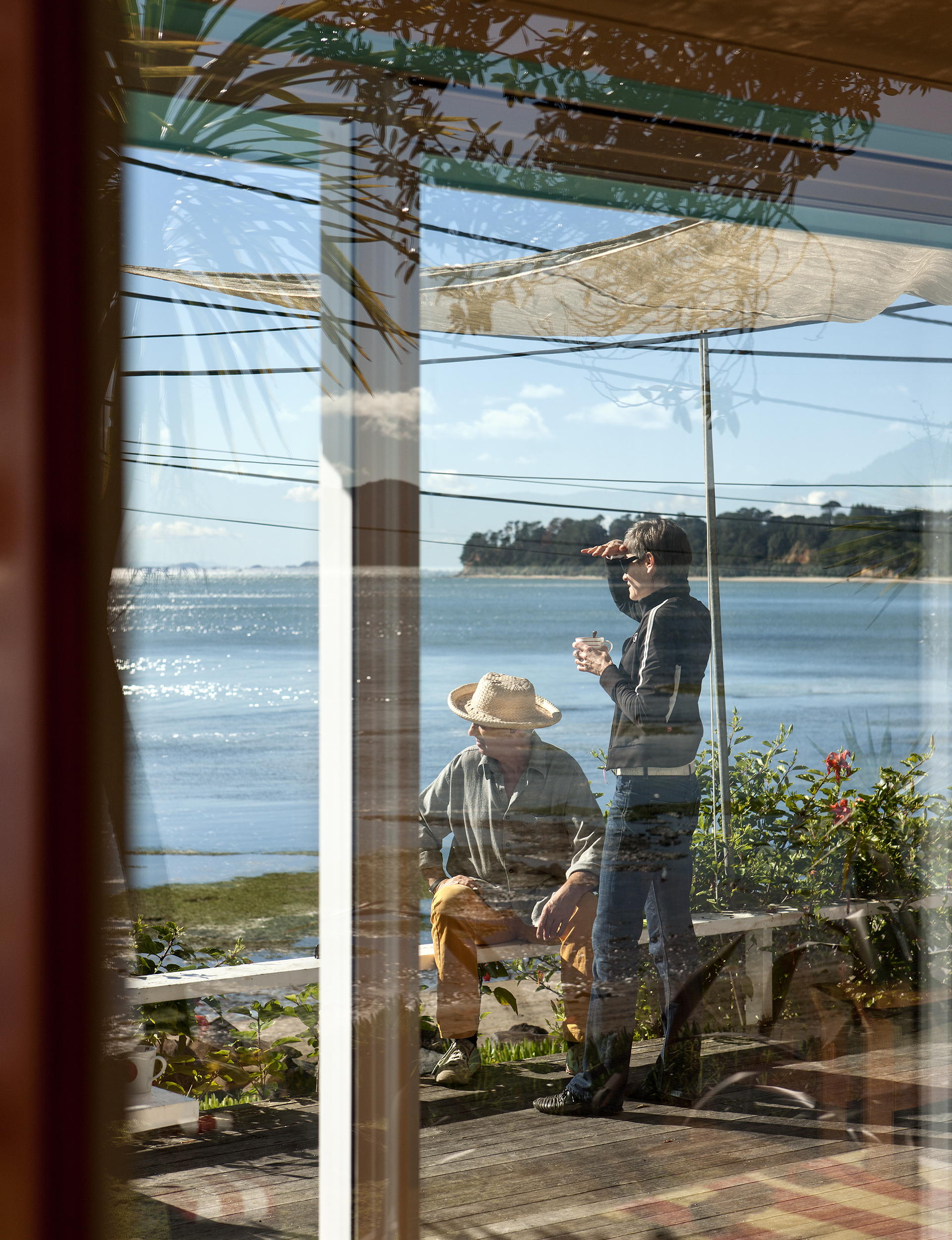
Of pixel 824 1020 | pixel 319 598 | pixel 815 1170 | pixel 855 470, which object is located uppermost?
pixel 855 470

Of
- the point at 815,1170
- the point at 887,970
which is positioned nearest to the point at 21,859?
the point at 815,1170

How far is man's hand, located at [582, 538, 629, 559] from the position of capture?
42.3 inches

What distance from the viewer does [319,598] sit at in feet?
3.01

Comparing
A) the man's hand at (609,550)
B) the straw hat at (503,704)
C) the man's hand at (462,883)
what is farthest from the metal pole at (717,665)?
the man's hand at (462,883)

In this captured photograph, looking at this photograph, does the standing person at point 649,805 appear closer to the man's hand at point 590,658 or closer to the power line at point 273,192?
the man's hand at point 590,658

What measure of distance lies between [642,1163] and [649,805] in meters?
Result: 0.39

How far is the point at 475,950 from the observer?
102 centimetres

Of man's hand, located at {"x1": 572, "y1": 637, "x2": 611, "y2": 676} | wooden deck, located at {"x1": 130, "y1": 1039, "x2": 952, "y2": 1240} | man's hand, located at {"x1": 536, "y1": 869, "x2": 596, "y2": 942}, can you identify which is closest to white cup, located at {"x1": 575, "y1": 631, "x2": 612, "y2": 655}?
man's hand, located at {"x1": 572, "y1": 637, "x2": 611, "y2": 676}

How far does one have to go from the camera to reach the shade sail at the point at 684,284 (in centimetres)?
99

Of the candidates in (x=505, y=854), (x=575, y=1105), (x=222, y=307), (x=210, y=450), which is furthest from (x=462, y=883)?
(x=222, y=307)

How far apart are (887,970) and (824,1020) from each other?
135 millimetres

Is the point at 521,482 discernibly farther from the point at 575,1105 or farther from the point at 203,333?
the point at 575,1105

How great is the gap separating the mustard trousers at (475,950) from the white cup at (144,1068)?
30cm

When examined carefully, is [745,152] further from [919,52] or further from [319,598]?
[319,598]
